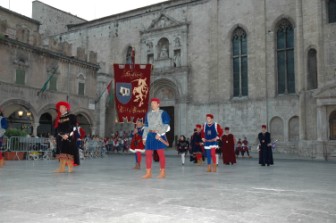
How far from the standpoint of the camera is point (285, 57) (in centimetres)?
2844

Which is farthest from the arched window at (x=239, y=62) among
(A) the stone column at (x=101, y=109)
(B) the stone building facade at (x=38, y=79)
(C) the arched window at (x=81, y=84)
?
(C) the arched window at (x=81, y=84)

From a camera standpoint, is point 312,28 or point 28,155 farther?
point 312,28

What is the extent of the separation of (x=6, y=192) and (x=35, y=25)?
3352 centimetres

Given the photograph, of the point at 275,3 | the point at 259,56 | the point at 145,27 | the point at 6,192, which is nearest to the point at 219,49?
the point at 259,56

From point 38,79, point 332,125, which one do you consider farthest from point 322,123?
→ point 38,79

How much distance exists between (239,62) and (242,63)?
0.28 meters

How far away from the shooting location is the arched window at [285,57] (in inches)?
1112

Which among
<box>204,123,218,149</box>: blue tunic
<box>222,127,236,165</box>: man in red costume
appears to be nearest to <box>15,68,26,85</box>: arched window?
<box>222,127,236,165</box>: man in red costume

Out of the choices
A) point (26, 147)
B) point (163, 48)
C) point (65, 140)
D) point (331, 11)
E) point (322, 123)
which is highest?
point (163, 48)

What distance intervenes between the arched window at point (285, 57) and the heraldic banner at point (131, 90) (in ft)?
43.3

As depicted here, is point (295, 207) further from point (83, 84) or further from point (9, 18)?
point (9, 18)

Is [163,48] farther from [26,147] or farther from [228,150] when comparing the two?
[228,150]

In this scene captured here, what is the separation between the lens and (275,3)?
28766mm

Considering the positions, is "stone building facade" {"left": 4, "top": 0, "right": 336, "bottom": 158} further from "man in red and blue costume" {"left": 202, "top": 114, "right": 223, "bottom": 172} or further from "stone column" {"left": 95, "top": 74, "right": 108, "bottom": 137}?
"man in red and blue costume" {"left": 202, "top": 114, "right": 223, "bottom": 172}
